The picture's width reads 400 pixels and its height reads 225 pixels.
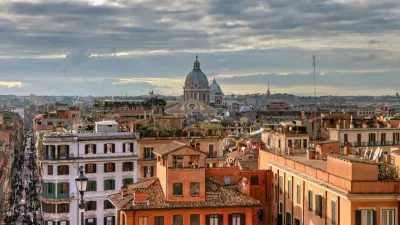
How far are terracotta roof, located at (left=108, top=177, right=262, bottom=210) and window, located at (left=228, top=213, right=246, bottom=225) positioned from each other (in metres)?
0.49

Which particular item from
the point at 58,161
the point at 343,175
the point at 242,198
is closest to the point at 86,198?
the point at 58,161

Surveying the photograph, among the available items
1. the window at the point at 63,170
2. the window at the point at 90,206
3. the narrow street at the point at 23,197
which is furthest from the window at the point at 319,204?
the narrow street at the point at 23,197

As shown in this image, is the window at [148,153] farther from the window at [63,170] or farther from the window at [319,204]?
the window at [319,204]

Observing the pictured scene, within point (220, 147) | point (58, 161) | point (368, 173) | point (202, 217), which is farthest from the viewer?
point (220, 147)

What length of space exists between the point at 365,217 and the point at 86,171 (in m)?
30.1

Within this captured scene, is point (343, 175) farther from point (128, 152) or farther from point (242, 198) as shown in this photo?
point (128, 152)

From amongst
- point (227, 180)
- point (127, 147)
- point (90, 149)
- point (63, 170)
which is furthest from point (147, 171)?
point (227, 180)

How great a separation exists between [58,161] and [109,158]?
402 cm

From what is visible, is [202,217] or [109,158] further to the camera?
[109,158]

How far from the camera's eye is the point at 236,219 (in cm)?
3409

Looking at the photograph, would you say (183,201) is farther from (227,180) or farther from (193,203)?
(227,180)

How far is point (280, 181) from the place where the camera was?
39.7m

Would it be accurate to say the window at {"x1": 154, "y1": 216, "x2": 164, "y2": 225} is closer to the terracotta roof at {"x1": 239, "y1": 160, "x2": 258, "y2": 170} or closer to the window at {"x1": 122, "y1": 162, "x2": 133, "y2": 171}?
the terracotta roof at {"x1": 239, "y1": 160, "x2": 258, "y2": 170}

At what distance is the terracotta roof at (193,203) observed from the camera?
109 feet
